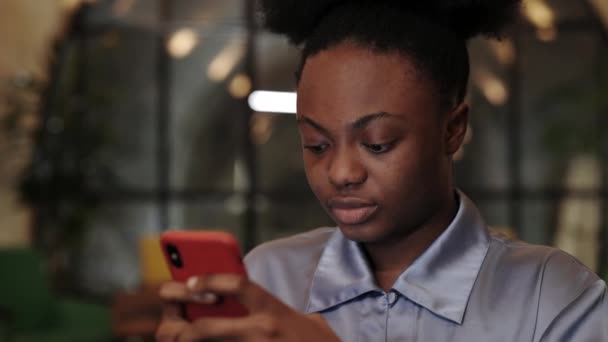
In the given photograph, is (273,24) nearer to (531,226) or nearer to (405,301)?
(405,301)

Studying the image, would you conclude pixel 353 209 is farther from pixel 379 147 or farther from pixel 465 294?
pixel 465 294

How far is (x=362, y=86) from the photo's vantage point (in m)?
1.12

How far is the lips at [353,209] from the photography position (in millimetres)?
1132

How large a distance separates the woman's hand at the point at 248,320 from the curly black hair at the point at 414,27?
1.21 ft

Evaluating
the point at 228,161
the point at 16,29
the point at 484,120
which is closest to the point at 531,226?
the point at 484,120

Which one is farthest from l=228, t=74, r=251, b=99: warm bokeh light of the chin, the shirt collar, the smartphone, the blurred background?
the smartphone

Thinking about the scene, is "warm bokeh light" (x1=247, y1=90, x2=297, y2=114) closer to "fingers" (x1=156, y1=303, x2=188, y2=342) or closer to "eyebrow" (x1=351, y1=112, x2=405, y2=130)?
"eyebrow" (x1=351, y1=112, x2=405, y2=130)

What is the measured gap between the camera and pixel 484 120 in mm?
7789

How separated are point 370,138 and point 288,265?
30 cm

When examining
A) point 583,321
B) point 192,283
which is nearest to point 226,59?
point 583,321

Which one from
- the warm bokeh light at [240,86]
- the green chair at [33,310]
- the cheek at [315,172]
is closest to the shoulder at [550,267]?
the cheek at [315,172]

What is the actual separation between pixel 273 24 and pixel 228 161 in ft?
21.6

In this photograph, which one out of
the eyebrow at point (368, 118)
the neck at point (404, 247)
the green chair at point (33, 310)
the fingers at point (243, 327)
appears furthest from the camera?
the green chair at point (33, 310)

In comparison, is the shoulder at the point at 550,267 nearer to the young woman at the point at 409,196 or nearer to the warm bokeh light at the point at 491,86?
the young woman at the point at 409,196
